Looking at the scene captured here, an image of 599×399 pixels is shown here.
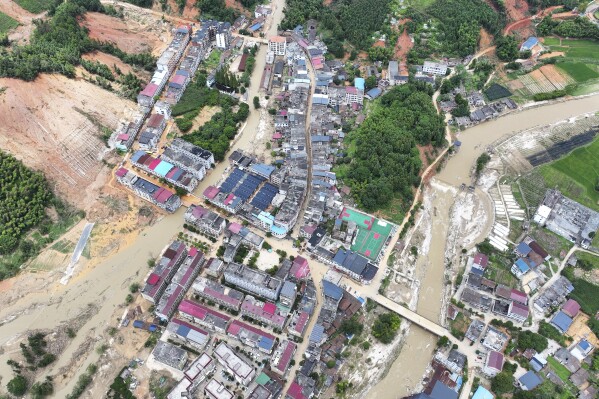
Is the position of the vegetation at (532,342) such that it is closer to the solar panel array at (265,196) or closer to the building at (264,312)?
the building at (264,312)

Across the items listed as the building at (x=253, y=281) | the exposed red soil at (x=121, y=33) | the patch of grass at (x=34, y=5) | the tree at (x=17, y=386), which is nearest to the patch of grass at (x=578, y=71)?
the building at (x=253, y=281)

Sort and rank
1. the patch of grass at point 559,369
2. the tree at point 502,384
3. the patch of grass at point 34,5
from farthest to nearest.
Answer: the patch of grass at point 34,5 < the patch of grass at point 559,369 < the tree at point 502,384

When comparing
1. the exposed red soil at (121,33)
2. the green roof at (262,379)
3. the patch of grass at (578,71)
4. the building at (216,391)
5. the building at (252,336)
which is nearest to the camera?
the building at (216,391)

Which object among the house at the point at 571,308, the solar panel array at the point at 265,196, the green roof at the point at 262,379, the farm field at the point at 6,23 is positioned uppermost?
the farm field at the point at 6,23

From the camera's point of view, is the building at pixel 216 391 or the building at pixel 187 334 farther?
the building at pixel 187 334

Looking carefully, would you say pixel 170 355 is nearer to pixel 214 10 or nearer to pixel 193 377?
pixel 193 377

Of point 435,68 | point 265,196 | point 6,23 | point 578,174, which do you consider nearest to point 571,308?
point 578,174
